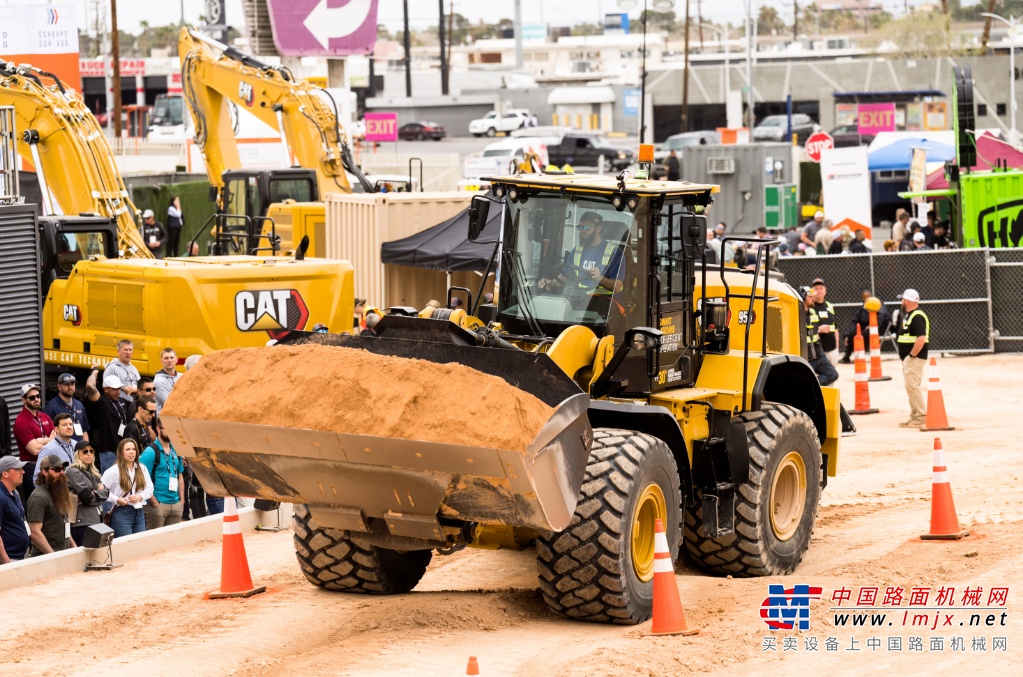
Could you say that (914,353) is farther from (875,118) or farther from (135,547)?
(875,118)

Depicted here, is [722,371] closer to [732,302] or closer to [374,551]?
[732,302]

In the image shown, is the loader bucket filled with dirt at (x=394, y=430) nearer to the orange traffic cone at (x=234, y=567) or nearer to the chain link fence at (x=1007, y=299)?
the orange traffic cone at (x=234, y=567)

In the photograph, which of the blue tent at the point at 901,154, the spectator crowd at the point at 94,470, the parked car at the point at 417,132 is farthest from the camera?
the parked car at the point at 417,132

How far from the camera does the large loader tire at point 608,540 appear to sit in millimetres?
8672

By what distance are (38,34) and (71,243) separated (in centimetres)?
1941

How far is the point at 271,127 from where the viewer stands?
84.0 feet

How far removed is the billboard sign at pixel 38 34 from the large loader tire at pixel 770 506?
1109 inches

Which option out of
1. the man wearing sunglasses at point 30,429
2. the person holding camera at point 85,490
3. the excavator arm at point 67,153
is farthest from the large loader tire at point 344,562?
the excavator arm at point 67,153

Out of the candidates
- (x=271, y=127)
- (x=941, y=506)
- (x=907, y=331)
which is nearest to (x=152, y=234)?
(x=271, y=127)

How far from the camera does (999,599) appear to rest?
953 centimetres

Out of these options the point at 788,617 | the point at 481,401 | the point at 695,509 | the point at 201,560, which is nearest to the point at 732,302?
the point at 695,509

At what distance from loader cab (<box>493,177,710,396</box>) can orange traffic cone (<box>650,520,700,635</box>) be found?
140 cm

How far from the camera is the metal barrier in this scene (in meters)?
23.3

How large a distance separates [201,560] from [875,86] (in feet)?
202
